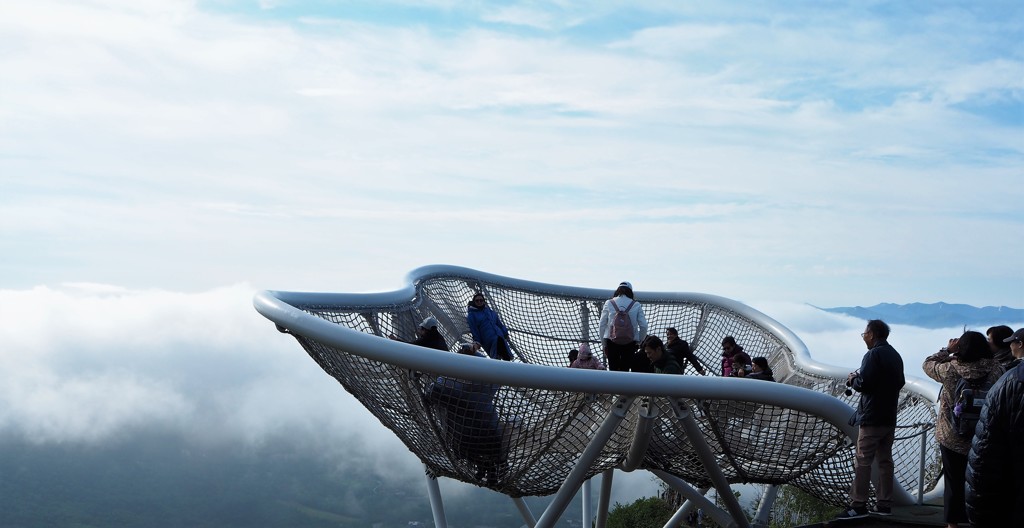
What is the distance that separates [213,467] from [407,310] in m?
157

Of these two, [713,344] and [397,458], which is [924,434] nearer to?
[713,344]

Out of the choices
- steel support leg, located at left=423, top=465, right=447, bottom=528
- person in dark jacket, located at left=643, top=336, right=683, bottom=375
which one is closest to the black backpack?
person in dark jacket, located at left=643, top=336, right=683, bottom=375

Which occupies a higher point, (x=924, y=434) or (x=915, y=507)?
(x=924, y=434)

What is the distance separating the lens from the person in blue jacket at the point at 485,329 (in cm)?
1386

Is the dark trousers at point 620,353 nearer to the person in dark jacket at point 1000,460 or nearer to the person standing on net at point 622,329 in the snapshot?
the person standing on net at point 622,329

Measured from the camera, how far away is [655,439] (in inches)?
369

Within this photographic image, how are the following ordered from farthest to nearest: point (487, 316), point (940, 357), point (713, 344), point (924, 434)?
point (713, 344)
point (487, 316)
point (924, 434)
point (940, 357)

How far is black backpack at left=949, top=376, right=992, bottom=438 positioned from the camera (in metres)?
7.95

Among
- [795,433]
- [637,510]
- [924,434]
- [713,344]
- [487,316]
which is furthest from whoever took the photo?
[637,510]

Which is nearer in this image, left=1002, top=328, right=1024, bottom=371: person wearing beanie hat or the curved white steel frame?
left=1002, top=328, right=1024, bottom=371: person wearing beanie hat

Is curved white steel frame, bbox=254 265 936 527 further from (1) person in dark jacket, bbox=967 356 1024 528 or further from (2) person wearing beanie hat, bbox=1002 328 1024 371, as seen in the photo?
(1) person in dark jacket, bbox=967 356 1024 528

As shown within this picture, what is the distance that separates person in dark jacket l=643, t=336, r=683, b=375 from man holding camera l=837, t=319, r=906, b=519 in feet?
7.48

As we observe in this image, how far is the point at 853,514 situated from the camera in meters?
9.06

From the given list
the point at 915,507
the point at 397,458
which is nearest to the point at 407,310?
the point at 915,507
